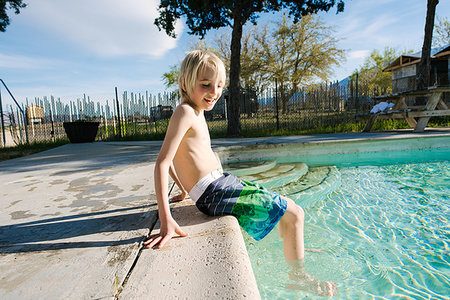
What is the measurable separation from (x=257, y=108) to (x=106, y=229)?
1118cm

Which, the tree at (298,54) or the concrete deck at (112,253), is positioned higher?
the tree at (298,54)

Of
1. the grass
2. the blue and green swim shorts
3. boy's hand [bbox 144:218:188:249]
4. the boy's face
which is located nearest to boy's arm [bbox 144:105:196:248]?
boy's hand [bbox 144:218:188:249]

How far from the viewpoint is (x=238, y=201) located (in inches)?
61.0

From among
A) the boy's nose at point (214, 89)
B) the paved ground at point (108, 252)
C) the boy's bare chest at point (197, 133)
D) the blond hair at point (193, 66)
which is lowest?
the paved ground at point (108, 252)

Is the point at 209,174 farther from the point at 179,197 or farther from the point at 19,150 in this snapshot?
the point at 19,150

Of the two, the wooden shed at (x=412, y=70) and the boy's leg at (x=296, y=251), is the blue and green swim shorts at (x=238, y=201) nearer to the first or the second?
the boy's leg at (x=296, y=251)

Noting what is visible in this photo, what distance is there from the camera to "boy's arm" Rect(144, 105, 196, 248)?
4.25 ft

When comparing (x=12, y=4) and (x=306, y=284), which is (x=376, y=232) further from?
(x=12, y=4)

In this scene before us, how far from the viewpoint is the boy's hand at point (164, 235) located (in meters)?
1.24

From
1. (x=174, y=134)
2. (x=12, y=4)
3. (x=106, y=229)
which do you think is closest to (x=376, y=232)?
(x=174, y=134)

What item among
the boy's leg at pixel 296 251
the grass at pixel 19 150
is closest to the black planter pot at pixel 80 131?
the grass at pixel 19 150

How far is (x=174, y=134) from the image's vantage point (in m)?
1.43

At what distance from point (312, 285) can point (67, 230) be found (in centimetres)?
148

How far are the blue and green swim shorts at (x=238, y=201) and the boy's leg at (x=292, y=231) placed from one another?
→ 77 mm
